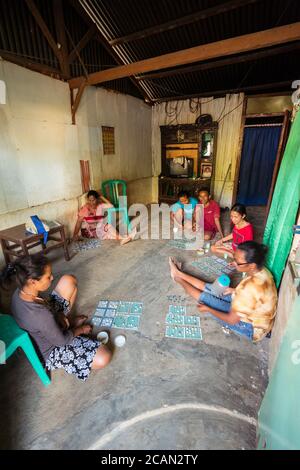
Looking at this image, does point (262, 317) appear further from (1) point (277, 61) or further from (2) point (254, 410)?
(1) point (277, 61)

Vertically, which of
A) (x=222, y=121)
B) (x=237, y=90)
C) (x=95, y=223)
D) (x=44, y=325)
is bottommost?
(x=95, y=223)

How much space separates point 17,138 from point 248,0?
3671 mm

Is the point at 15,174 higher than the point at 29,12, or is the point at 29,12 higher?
the point at 29,12

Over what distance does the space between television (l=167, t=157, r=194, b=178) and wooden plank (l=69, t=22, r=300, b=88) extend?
10.7 feet

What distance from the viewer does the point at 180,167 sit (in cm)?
657

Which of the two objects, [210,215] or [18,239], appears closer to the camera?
[18,239]

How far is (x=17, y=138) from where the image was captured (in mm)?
3283

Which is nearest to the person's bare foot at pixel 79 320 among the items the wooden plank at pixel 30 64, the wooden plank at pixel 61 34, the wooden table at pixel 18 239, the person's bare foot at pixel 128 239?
the wooden table at pixel 18 239

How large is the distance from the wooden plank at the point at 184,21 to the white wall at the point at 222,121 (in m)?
2.57

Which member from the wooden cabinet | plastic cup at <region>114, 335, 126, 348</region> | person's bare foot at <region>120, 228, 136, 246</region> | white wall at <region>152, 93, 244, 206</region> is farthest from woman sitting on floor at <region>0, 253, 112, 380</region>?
white wall at <region>152, 93, 244, 206</region>

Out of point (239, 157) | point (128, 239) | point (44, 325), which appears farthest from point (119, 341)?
point (239, 157)

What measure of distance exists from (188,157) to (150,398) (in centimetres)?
597

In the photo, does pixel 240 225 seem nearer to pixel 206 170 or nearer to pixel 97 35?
pixel 206 170
